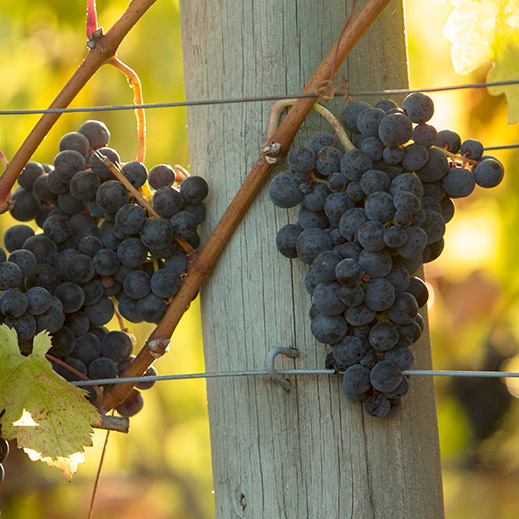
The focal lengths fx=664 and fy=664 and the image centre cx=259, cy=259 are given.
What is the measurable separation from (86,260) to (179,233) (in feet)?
0.48

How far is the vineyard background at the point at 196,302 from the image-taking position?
7.64ft

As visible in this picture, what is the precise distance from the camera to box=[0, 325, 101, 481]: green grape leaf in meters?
0.85

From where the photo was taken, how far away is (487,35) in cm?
110

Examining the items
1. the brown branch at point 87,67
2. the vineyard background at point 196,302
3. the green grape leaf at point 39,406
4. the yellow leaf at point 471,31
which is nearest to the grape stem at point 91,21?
the brown branch at point 87,67

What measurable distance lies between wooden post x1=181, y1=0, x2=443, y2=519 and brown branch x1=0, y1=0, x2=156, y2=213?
0.35 ft

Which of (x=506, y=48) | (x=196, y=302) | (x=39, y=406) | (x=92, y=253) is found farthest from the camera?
(x=196, y=302)

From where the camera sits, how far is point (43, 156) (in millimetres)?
2525

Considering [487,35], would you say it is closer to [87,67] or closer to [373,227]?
[373,227]

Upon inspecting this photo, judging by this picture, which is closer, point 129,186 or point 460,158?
point 460,158

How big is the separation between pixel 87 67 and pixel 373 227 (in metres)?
0.46

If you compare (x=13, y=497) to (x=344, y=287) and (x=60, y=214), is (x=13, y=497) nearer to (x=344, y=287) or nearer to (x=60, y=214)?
(x=60, y=214)

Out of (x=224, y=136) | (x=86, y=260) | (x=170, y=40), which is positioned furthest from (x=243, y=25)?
(x=170, y=40)

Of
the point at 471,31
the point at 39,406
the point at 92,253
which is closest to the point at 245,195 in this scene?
the point at 92,253

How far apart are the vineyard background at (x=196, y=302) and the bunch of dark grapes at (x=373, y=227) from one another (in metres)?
0.23
